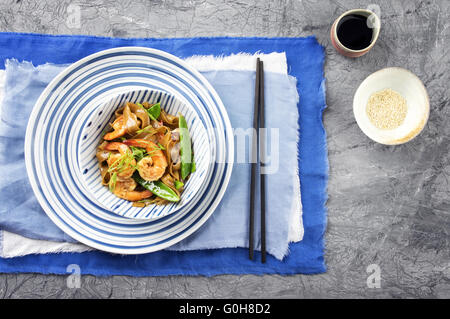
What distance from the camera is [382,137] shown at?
50.4 inches

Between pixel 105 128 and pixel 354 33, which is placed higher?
pixel 354 33

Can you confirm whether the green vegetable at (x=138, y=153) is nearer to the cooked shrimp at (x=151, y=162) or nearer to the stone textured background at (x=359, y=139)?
the cooked shrimp at (x=151, y=162)

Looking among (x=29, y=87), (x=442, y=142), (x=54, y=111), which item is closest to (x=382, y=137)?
(x=442, y=142)

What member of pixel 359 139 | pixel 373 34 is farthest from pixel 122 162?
pixel 373 34

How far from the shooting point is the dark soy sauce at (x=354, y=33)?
130 cm

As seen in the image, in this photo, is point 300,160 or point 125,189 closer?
point 125,189

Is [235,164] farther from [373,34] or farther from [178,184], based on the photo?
[373,34]

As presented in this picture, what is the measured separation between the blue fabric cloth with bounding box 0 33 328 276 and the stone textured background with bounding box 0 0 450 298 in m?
0.04

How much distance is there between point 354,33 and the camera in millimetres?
1304

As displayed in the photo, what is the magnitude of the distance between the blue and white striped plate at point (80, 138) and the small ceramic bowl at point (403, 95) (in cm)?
54

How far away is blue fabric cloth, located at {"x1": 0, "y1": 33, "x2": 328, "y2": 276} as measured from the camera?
4.10 feet

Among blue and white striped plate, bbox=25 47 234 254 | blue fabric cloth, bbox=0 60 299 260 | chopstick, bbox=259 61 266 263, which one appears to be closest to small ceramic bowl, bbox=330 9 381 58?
blue fabric cloth, bbox=0 60 299 260

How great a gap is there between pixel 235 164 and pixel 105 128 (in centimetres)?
48

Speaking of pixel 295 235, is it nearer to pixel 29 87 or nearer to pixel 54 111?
pixel 54 111
